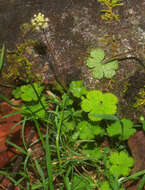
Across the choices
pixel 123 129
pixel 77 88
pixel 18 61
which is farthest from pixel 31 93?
pixel 123 129

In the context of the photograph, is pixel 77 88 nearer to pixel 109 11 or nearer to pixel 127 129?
pixel 127 129

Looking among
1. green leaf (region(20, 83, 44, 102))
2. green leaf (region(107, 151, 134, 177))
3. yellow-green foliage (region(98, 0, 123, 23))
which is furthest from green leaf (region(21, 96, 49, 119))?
yellow-green foliage (region(98, 0, 123, 23))

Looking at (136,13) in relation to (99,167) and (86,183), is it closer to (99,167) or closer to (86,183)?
(99,167)

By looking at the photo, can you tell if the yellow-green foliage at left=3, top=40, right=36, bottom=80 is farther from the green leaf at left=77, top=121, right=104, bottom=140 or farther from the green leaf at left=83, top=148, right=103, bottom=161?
the green leaf at left=83, top=148, right=103, bottom=161

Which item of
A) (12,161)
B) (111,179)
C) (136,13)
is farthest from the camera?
(12,161)

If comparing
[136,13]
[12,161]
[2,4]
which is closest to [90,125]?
[12,161]

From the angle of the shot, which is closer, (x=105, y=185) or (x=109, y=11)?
(x=105, y=185)
